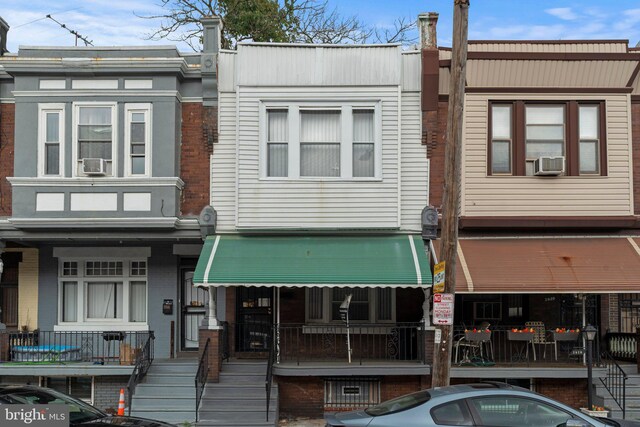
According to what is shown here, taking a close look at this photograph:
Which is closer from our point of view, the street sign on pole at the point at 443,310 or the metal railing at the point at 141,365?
the street sign on pole at the point at 443,310

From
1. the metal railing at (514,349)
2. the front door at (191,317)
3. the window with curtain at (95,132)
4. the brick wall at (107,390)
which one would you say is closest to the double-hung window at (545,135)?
the metal railing at (514,349)

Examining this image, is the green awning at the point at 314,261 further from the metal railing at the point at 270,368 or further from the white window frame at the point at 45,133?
the white window frame at the point at 45,133

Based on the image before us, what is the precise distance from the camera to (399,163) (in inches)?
647

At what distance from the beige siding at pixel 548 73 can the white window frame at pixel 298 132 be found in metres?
2.29

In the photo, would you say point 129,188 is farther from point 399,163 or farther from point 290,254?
point 399,163

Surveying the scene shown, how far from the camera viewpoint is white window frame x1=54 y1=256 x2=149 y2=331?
57.6 feet

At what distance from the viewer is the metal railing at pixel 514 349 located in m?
15.9

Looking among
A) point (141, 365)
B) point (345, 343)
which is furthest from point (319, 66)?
point (141, 365)

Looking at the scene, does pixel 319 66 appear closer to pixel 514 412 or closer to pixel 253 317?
pixel 253 317

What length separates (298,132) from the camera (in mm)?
16609

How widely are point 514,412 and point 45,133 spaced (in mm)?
11722

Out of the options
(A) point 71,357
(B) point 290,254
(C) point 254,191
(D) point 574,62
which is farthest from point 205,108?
(D) point 574,62

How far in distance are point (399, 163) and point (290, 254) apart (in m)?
3.04

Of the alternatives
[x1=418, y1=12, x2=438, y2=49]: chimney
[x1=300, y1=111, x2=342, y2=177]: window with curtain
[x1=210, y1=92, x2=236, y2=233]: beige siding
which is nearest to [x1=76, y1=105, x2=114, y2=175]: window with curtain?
[x1=210, y1=92, x2=236, y2=233]: beige siding
